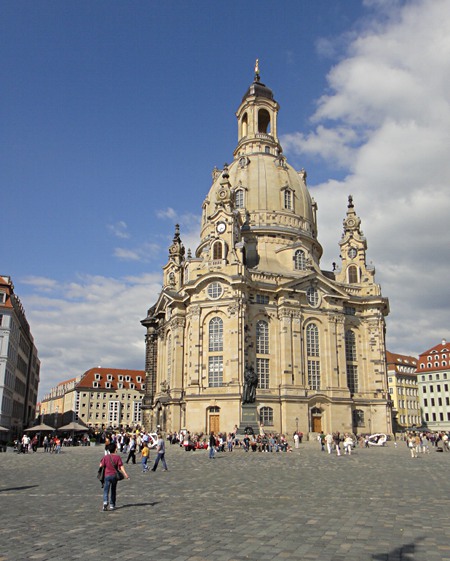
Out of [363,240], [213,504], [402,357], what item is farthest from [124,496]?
[402,357]

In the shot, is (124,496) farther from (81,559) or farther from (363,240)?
(363,240)

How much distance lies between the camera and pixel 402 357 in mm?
112625

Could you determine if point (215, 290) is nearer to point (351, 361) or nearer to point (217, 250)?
point (217, 250)

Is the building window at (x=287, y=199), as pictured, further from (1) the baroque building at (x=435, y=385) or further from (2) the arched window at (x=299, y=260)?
(1) the baroque building at (x=435, y=385)

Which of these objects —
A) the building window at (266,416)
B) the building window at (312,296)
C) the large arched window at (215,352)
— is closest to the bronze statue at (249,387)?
the large arched window at (215,352)

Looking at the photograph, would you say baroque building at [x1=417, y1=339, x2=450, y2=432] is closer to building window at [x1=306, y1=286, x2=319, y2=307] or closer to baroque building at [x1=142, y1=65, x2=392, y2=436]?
baroque building at [x1=142, y1=65, x2=392, y2=436]

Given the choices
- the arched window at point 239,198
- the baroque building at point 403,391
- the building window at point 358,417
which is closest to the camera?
the building window at point 358,417

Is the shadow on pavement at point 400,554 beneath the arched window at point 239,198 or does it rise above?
beneath

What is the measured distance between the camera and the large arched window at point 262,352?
6250 centimetres

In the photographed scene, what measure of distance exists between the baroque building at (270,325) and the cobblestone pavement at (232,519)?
1526 inches

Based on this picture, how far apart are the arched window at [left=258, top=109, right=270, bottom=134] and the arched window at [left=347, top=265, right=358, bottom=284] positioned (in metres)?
30.5

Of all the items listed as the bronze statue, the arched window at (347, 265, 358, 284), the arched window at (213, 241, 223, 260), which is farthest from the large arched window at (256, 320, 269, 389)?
the arched window at (347, 265, 358, 284)

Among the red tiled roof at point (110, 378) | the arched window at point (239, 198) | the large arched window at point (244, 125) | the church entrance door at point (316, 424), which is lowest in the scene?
the church entrance door at point (316, 424)

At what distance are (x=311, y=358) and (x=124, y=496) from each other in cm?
5056
